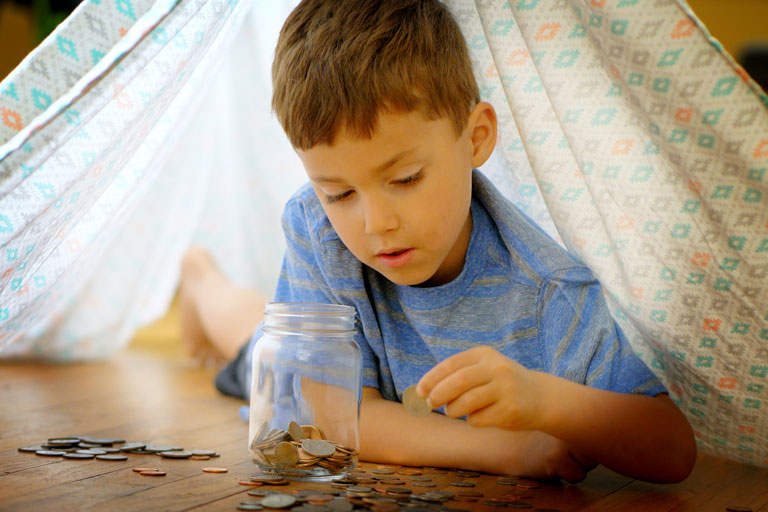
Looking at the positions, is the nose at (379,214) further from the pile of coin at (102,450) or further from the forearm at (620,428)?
the pile of coin at (102,450)

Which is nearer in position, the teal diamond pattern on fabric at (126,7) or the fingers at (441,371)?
the fingers at (441,371)

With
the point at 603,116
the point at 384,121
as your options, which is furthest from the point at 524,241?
the point at 384,121

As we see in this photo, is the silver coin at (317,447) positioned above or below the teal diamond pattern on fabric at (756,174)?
below

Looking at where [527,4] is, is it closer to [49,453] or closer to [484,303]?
[484,303]

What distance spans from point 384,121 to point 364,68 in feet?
0.28

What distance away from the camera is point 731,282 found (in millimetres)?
1247

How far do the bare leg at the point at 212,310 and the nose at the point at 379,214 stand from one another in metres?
1.03

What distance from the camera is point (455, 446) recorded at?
52.3 inches

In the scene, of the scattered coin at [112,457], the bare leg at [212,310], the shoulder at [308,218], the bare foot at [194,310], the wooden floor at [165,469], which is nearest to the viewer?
the wooden floor at [165,469]

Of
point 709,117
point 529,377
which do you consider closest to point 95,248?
point 529,377

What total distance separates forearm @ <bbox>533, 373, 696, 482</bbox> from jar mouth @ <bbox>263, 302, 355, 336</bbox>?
0.29 meters

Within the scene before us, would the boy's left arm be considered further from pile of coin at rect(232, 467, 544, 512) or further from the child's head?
the child's head

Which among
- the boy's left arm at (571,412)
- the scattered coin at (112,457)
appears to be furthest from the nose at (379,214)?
the scattered coin at (112,457)

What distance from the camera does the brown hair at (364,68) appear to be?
118 cm
